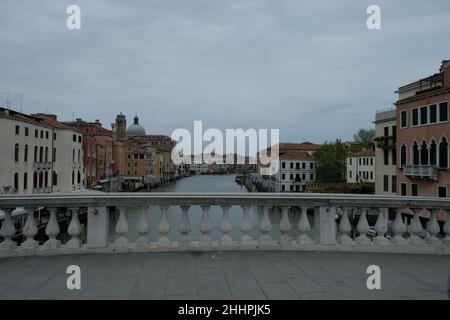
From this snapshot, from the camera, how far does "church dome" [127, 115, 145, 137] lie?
13638 centimetres

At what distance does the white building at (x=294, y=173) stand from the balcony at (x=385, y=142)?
106 ft

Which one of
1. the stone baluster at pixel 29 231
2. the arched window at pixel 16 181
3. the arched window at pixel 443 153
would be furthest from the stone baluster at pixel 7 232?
the arched window at pixel 16 181

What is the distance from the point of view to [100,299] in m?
3.50

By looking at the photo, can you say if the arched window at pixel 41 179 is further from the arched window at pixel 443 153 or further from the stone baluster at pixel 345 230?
the stone baluster at pixel 345 230

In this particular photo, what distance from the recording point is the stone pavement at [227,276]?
3659 millimetres

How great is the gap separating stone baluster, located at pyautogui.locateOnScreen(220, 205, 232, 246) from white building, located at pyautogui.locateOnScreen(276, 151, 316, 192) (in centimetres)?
6440

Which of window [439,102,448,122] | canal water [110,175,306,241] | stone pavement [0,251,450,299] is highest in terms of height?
window [439,102,448,122]

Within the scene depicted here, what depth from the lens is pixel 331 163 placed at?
6706 centimetres

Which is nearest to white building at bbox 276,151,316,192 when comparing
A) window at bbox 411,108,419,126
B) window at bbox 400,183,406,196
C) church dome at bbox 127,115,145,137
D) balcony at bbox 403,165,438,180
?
window at bbox 400,183,406,196

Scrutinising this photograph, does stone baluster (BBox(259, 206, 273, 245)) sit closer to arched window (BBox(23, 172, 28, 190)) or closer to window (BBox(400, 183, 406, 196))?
window (BBox(400, 183, 406, 196))

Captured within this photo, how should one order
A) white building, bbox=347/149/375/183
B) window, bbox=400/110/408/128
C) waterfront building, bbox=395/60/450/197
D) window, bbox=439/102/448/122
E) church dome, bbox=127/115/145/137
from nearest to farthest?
window, bbox=439/102/448/122, waterfront building, bbox=395/60/450/197, window, bbox=400/110/408/128, white building, bbox=347/149/375/183, church dome, bbox=127/115/145/137
